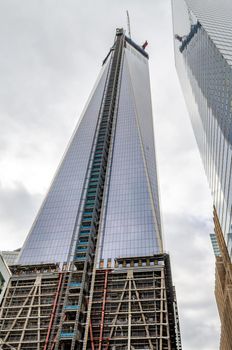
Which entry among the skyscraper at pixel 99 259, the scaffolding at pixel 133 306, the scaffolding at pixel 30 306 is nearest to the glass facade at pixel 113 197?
the skyscraper at pixel 99 259

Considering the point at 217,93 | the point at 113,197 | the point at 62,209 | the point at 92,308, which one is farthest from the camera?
the point at 113,197

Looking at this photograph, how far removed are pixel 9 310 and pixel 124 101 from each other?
116275mm

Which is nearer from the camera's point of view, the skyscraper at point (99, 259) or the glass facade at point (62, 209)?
the skyscraper at point (99, 259)

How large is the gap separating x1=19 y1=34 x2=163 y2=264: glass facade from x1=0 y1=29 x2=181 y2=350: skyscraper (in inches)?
15.8

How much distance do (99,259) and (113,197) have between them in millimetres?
28361

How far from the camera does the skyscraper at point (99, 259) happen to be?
81375 mm

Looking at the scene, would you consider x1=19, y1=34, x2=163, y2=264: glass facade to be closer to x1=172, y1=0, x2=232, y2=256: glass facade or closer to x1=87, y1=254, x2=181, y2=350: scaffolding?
x1=87, y1=254, x2=181, y2=350: scaffolding

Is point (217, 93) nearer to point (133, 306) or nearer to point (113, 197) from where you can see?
point (133, 306)

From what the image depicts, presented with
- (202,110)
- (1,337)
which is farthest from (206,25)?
(1,337)

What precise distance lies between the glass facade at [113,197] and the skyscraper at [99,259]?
401 mm

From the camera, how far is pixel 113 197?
122875mm

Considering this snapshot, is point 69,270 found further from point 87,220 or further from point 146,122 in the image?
point 146,122

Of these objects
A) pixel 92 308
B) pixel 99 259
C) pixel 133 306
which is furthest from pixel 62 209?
pixel 133 306

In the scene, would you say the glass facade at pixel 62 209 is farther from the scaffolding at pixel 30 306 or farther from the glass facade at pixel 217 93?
the glass facade at pixel 217 93
